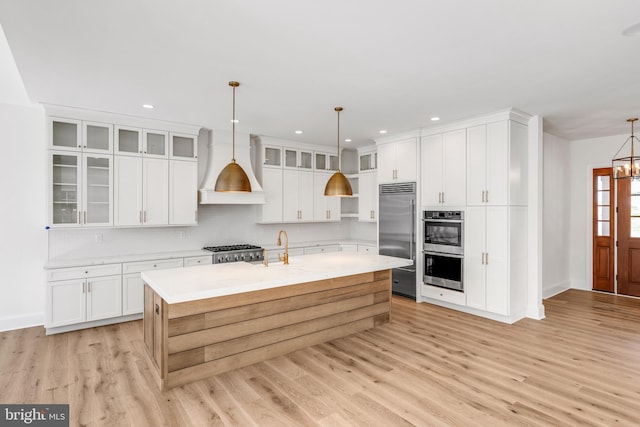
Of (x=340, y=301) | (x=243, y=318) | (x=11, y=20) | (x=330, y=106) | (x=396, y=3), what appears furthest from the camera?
(x=330, y=106)

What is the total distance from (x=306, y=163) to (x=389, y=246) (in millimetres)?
2173

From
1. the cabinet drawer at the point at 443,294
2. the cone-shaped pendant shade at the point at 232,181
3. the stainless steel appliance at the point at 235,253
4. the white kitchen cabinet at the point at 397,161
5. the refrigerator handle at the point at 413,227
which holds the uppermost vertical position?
the white kitchen cabinet at the point at 397,161

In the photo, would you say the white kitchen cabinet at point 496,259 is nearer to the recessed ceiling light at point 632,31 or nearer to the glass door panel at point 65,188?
the recessed ceiling light at point 632,31

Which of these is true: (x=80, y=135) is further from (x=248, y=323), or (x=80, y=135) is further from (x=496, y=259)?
(x=496, y=259)

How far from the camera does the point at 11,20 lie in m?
2.24

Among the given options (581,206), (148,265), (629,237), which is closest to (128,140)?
(148,265)

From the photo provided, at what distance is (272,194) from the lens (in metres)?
6.05

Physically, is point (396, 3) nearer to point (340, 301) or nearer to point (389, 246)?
point (340, 301)

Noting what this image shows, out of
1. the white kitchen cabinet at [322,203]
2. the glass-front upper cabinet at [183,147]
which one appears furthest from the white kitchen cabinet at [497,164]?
the glass-front upper cabinet at [183,147]

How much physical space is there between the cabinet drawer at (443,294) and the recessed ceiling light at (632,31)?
348cm

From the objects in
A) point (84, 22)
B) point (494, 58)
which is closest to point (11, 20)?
point (84, 22)

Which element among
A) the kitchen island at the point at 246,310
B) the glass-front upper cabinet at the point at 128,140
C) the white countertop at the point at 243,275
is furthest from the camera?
the glass-front upper cabinet at the point at 128,140

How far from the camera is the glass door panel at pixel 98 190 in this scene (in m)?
4.44

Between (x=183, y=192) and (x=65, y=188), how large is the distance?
1399 millimetres
